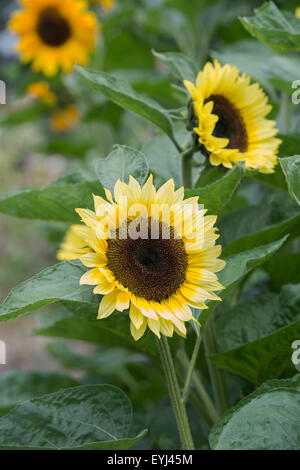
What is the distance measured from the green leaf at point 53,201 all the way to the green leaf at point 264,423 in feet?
0.84

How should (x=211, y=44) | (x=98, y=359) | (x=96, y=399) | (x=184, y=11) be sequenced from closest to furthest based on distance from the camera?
(x=96, y=399), (x=98, y=359), (x=184, y=11), (x=211, y=44)

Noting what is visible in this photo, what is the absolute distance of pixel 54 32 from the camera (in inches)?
54.0

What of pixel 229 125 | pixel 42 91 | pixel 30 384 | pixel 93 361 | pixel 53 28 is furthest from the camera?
pixel 42 91

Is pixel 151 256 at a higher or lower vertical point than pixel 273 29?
lower

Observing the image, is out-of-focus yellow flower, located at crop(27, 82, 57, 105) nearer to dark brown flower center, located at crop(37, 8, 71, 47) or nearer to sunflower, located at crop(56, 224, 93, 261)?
dark brown flower center, located at crop(37, 8, 71, 47)

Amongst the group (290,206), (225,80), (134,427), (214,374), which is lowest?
(134,427)

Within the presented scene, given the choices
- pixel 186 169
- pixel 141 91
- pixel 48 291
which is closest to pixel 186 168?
pixel 186 169

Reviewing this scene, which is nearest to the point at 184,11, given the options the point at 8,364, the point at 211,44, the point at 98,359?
the point at 211,44

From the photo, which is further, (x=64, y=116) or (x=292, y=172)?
(x=64, y=116)

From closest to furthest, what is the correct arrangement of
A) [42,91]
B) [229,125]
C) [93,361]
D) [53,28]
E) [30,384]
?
[229,125], [30,384], [93,361], [53,28], [42,91]

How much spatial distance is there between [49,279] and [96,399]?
0.48ft

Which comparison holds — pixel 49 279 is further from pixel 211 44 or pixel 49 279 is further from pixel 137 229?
pixel 211 44

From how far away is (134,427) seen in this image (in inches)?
31.7

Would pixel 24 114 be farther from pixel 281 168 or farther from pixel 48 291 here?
pixel 48 291
